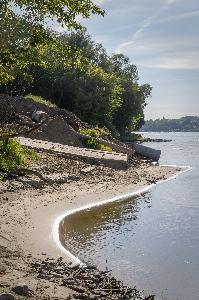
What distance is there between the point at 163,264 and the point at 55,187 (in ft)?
31.9

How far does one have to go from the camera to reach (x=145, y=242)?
1323 cm

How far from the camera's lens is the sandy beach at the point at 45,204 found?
804 cm

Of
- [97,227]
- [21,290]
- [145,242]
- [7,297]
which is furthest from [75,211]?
[7,297]

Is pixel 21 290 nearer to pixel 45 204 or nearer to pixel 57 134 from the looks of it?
pixel 45 204

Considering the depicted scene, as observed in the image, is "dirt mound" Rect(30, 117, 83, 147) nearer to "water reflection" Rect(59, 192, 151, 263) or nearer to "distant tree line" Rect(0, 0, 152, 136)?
"distant tree line" Rect(0, 0, 152, 136)

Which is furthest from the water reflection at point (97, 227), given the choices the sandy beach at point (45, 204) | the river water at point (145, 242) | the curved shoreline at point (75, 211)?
the sandy beach at point (45, 204)

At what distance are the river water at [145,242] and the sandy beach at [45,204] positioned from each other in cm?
88

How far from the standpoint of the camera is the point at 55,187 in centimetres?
1994

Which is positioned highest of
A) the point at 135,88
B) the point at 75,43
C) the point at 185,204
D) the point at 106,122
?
the point at 75,43

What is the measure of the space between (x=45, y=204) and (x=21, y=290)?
32.3 feet

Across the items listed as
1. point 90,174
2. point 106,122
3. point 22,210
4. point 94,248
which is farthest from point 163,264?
point 106,122

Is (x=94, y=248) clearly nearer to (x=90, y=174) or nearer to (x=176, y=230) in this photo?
(x=176, y=230)

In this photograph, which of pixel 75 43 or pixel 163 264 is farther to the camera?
pixel 75 43

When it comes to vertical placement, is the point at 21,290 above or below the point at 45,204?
above
